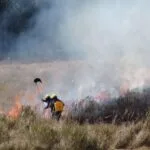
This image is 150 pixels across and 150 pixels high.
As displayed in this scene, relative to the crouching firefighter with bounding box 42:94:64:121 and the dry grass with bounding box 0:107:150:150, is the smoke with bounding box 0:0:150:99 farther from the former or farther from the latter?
the dry grass with bounding box 0:107:150:150

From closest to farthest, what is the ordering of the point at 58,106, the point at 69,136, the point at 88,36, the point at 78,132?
the point at 69,136
the point at 78,132
the point at 58,106
the point at 88,36

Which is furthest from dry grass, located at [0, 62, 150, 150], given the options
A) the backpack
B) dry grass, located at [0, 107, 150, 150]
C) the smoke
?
the smoke

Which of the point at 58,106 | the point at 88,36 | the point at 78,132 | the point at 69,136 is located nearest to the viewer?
the point at 69,136

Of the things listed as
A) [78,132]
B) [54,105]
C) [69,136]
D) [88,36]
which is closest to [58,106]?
[54,105]

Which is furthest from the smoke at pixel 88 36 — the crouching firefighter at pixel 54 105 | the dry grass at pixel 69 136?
the dry grass at pixel 69 136

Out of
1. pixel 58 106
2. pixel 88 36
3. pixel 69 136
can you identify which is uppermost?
pixel 88 36

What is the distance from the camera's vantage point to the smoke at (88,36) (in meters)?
21.8

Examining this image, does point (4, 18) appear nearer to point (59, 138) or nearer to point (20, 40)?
point (20, 40)

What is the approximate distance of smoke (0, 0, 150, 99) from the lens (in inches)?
859

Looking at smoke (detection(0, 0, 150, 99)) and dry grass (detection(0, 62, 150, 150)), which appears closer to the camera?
dry grass (detection(0, 62, 150, 150))

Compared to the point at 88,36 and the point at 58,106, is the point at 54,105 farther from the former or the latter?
the point at 88,36

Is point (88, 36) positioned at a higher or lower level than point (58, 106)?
higher

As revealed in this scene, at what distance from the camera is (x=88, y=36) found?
2673 cm

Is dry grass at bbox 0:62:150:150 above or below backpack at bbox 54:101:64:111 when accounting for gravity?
below
